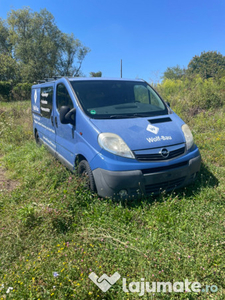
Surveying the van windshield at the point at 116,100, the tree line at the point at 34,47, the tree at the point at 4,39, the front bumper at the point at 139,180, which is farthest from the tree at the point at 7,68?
the front bumper at the point at 139,180

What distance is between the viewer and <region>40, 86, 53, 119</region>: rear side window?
5.03 meters

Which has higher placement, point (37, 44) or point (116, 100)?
point (37, 44)

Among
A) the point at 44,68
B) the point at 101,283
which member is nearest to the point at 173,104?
the point at 101,283

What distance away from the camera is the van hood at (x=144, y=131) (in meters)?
3.16

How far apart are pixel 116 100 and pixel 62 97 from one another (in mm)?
1102

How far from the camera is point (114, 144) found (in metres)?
3.08

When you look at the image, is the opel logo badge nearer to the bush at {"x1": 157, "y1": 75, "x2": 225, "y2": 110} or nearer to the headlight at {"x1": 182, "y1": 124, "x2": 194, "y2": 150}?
the headlight at {"x1": 182, "y1": 124, "x2": 194, "y2": 150}

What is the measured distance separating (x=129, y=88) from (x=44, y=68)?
37.4 meters

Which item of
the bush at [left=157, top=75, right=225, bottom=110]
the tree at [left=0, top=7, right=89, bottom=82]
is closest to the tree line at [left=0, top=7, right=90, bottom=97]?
the tree at [left=0, top=7, right=89, bottom=82]

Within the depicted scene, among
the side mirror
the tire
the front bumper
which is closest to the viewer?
the front bumper

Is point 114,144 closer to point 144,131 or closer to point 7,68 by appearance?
point 144,131

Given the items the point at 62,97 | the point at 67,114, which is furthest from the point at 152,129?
the point at 62,97

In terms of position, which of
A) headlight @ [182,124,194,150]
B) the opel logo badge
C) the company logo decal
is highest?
the company logo decal

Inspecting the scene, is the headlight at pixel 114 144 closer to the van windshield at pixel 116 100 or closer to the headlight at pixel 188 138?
the van windshield at pixel 116 100
